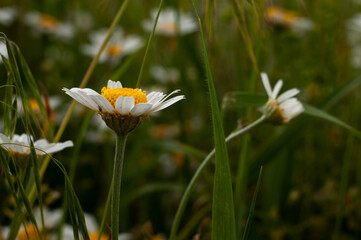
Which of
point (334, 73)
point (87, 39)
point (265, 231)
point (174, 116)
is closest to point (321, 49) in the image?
point (334, 73)

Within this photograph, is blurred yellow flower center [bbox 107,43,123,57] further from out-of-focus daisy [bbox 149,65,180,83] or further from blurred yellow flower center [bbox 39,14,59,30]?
blurred yellow flower center [bbox 39,14,59,30]

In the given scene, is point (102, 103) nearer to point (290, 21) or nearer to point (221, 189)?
point (221, 189)

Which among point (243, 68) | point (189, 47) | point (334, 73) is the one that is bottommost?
point (334, 73)

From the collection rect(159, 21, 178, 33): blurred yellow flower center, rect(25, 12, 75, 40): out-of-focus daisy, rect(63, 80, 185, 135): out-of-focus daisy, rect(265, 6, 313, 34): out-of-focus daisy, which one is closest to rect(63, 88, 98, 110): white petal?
rect(63, 80, 185, 135): out-of-focus daisy

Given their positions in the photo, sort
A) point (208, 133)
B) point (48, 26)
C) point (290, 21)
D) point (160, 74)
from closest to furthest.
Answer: point (208, 133)
point (290, 21)
point (160, 74)
point (48, 26)

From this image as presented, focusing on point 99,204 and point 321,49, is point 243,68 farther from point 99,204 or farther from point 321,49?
point 99,204

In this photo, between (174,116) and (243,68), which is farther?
(174,116)

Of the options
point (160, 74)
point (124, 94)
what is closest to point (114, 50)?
point (160, 74)
